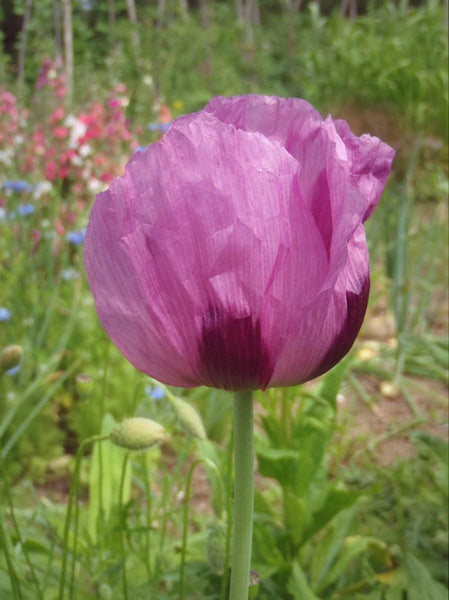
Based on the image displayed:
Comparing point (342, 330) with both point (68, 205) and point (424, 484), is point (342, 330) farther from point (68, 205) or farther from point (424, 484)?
point (68, 205)

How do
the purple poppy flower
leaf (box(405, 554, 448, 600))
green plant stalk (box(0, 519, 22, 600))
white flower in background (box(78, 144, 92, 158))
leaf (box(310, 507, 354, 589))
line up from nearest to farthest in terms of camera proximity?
the purple poppy flower < green plant stalk (box(0, 519, 22, 600)) < leaf (box(405, 554, 448, 600)) < leaf (box(310, 507, 354, 589)) < white flower in background (box(78, 144, 92, 158))

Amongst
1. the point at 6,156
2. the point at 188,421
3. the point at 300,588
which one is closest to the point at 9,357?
the point at 188,421

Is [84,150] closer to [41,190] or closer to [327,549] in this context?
[41,190]

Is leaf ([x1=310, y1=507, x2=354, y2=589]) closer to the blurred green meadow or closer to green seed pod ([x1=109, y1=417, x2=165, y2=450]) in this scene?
the blurred green meadow

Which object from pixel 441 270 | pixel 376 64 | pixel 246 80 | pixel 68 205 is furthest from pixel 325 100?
pixel 246 80

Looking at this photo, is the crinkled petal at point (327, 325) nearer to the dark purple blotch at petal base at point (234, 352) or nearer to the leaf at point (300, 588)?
the dark purple blotch at petal base at point (234, 352)

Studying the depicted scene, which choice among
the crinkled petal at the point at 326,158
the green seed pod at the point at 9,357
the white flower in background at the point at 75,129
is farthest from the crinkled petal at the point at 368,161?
the white flower in background at the point at 75,129

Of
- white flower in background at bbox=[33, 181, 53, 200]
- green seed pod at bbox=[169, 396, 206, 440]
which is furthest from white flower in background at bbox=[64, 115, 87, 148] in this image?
green seed pod at bbox=[169, 396, 206, 440]
